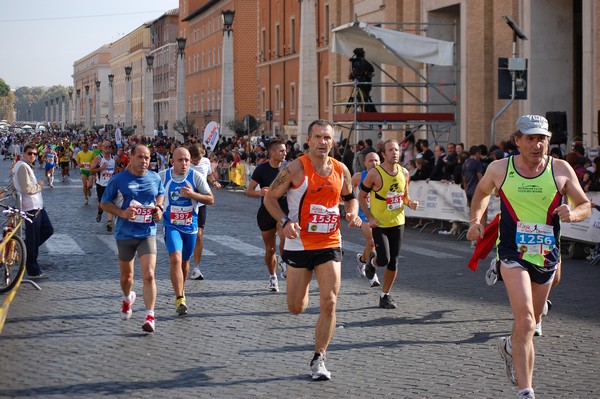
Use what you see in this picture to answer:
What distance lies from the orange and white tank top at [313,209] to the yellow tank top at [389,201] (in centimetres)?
383

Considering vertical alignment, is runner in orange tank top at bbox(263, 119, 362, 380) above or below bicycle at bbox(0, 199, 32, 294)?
above

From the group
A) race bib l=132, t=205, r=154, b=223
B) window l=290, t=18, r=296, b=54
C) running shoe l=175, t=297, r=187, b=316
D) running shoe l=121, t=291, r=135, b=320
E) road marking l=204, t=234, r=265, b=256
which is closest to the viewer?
race bib l=132, t=205, r=154, b=223

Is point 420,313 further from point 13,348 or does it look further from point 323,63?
point 323,63

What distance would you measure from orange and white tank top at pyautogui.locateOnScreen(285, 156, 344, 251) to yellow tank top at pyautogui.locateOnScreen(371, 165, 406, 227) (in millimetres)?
3834

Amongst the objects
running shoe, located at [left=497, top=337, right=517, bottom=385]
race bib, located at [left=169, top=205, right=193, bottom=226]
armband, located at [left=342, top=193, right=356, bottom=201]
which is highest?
armband, located at [left=342, top=193, right=356, bottom=201]

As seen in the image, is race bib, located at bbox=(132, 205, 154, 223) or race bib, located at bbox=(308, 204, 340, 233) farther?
race bib, located at bbox=(132, 205, 154, 223)

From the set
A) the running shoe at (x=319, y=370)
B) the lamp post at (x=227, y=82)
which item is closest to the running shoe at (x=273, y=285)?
the running shoe at (x=319, y=370)

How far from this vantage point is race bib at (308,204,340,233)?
8.61 meters

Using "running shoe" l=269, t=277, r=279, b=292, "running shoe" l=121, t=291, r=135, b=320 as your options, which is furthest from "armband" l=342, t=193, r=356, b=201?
"running shoe" l=269, t=277, r=279, b=292

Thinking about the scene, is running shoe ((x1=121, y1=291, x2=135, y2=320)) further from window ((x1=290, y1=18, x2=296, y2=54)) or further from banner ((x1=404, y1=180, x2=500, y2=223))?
window ((x1=290, y1=18, x2=296, y2=54))

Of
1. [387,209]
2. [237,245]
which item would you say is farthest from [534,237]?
[237,245]

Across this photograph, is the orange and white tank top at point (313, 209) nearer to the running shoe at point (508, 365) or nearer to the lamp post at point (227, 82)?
the running shoe at point (508, 365)

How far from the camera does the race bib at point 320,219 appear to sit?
28.2 ft

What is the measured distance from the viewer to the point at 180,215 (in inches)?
465
